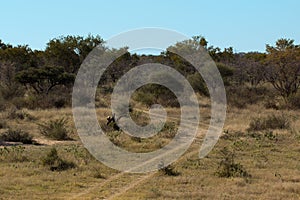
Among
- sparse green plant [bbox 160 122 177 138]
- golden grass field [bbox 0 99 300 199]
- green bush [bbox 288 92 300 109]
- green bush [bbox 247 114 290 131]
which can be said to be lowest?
golden grass field [bbox 0 99 300 199]

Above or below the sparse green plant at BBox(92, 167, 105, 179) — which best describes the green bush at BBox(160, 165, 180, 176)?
above

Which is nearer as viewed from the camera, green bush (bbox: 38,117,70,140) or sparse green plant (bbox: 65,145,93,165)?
sparse green plant (bbox: 65,145,93,165)

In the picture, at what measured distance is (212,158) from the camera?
480 inches

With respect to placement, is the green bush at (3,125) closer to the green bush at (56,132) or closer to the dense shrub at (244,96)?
the green bush at (56,132)

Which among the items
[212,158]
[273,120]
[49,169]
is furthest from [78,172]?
[273,120]

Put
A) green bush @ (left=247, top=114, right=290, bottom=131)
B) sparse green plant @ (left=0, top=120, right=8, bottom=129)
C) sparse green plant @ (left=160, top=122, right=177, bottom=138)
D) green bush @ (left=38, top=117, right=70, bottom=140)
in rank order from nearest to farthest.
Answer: green bush @ (left=38, top=117, right=70, bottom=140) → sparse green plant @ (left=160, top=122, right=177, bottom=138) → sparse green plant @ (left=0, top=120, right=8, bottom=129) → green bush @ (left=247, top=114, right=290, bottom=131)

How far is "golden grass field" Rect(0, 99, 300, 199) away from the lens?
827 centimetres

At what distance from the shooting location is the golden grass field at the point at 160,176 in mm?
8266

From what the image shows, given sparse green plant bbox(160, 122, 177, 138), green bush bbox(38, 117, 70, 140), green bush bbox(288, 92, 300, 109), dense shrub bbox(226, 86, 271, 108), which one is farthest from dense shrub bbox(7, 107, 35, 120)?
green bush bbox(288, 92, 300, 109)

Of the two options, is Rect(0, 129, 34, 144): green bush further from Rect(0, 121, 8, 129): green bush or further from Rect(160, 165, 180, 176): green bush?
Rect(160, 165, 180, 176): green bush

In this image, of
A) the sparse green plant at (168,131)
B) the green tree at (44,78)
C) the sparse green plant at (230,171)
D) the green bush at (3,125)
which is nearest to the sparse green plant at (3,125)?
the green bush at (3,125)

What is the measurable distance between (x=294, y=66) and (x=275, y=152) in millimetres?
19405

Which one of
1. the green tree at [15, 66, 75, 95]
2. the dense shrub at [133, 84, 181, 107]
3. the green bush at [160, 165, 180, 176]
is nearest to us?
the green bush at [160, 165, 180, 176]

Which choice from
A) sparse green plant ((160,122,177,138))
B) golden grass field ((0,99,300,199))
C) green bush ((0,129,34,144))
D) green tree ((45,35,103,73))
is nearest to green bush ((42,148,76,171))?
golden grass field ((0,99,300,199))
